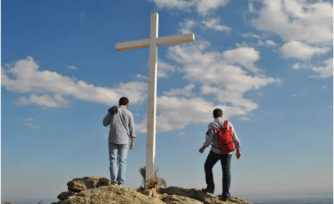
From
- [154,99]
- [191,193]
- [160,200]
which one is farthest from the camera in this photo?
[154,99]

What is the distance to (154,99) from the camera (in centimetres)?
905

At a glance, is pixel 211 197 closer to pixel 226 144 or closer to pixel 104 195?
pixel 226 144

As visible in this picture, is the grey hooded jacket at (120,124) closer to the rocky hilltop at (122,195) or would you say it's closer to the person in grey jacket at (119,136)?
the person in grey jacket at (119,136)

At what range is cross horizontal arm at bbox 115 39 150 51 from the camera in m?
9.72

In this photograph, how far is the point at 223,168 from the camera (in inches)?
312

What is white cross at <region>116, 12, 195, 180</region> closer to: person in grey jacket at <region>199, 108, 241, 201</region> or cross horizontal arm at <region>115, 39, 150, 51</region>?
cross horizontal arm at <region>115, 39, 150, 51</region>

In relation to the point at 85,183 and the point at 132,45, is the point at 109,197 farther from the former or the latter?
the point at 132,45

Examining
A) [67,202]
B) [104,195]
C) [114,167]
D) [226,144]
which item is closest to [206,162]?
[226,144]

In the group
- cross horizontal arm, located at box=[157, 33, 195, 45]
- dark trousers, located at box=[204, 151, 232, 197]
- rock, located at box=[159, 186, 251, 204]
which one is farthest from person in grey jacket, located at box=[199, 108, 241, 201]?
cross horizontal arm, located at box=[157, 33, 195, 45]

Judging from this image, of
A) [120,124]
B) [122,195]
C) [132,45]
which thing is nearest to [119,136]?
[120,124]

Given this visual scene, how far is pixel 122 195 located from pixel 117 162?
5.62ft

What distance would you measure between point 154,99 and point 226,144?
2316 mm

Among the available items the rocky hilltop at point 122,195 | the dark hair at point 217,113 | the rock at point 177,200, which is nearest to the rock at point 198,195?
the rocky hilltop at point 122,195

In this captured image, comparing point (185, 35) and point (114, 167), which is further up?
point (185, 35)
